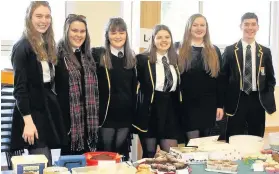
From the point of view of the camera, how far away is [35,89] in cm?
243

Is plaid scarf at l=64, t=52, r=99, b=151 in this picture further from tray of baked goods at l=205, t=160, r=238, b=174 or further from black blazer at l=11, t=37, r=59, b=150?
tray of baked goods at l=205, t=160, r=238, b=174

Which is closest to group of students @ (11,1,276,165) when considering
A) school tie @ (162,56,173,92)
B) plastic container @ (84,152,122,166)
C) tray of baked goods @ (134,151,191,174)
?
school tie @ (162,56,173,92)

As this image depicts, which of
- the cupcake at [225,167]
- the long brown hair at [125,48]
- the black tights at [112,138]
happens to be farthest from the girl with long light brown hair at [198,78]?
the cupcake at [225,167]

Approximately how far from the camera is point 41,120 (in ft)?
8.05

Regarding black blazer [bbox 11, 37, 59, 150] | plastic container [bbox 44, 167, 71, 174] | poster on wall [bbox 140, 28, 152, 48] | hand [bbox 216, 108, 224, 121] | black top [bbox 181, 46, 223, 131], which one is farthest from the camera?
poster on wall [bbox 140, 28, 152, 48]

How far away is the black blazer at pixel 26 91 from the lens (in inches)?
93.2

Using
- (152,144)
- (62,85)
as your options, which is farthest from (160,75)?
(62,85)

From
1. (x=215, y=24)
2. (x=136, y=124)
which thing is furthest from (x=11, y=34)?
(x=215, y=24)

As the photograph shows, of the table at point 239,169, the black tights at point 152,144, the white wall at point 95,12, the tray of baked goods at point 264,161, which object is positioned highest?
the white wall at point 95,12

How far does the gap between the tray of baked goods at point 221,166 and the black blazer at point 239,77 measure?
4.15ft

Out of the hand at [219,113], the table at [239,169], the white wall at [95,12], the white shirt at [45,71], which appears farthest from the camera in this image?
the white wall at [95,12]

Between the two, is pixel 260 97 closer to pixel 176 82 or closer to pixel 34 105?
pixel 176 82

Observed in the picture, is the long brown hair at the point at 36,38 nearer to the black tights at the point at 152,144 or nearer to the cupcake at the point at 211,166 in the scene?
the black tights at the point at 152,144

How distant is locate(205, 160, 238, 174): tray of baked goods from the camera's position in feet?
6.53
